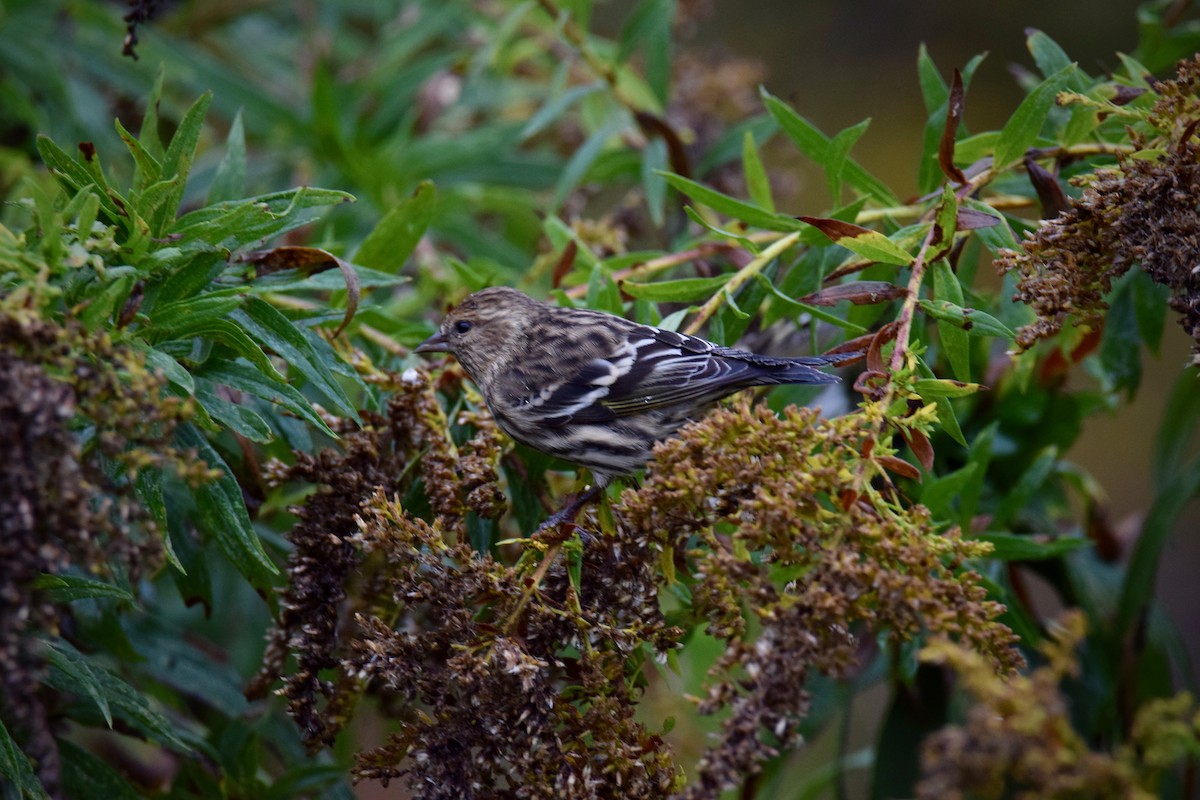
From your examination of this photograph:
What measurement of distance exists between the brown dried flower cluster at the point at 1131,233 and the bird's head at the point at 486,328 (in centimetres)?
134

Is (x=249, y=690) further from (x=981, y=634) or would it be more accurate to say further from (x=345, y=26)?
(x=345, y=26)

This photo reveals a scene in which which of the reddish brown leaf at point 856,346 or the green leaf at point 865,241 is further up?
the green leaf at point 865,241

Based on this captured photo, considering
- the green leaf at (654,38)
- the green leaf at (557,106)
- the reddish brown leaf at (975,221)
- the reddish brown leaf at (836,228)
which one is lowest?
the reddish brown leaf at (836,228)

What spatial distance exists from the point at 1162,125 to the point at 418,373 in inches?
60.2

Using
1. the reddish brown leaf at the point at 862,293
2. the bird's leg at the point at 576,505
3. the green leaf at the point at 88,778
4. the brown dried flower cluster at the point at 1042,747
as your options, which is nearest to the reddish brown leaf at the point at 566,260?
the bird's leg at the point at 576,505

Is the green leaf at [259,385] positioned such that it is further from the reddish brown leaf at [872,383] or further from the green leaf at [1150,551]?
the green leaf at [1150,551]

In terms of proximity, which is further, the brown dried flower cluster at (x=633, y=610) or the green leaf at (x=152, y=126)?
the green leaf at (x=152, y=126)

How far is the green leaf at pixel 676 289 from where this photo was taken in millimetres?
2395

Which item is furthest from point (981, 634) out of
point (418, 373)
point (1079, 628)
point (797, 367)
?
point (418, 373)

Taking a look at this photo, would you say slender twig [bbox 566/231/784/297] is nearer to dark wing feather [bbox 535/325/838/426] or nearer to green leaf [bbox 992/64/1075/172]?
dark wing feather [bbox 535/325/838/426]

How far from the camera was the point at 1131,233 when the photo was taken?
178 cm

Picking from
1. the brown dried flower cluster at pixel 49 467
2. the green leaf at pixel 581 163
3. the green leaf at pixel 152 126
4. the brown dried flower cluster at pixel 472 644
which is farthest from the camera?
the green leaf at pixel 581 163

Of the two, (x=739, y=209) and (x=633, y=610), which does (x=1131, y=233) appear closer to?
(x=739, y=209)

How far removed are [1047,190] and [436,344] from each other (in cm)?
155
